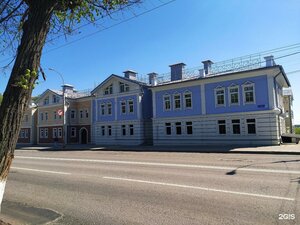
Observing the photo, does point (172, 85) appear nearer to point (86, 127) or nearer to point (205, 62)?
point (205, 62)

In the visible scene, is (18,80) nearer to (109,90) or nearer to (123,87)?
(123,87)

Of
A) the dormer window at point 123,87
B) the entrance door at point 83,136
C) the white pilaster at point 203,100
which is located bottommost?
the entrance door at point 83,136

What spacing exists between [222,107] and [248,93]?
9.12 ft

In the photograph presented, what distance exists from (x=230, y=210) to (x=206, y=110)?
22621 mm

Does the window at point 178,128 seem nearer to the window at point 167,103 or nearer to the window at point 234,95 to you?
the window at point 167,103

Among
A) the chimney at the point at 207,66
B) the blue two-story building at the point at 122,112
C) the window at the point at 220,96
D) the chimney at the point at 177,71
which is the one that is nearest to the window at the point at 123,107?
the blue two-story building at the point at 122,112

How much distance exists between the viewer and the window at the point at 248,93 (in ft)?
82.4

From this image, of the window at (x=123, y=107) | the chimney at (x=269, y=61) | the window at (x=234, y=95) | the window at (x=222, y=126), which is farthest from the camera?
the window at (x=123, y=107)

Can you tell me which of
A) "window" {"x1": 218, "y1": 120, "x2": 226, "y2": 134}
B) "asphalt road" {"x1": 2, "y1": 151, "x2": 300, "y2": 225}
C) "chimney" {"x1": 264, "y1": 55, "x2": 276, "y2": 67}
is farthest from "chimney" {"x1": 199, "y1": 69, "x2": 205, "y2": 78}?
"asphalt road" {"x1": 2, "y1": 151, "x2": 300, "y2": 225}

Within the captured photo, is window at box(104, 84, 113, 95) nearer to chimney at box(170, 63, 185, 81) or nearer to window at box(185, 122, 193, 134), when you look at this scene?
chimney at box(170, 63, 185, 81)

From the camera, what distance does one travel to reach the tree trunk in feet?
12.2

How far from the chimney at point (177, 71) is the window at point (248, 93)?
895 cm

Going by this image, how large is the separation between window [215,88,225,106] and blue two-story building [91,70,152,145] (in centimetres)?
1004

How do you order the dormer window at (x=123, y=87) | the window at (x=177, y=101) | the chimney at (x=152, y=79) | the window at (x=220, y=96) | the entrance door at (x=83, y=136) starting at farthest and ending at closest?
1. the entrance door at (x=83, y=136)
2. the dormer window at (x=123, y=87)
3. the chimney at (x=152, y=79)
4. the window at (x=177, y=101)
5. the window at (x=220, y=96)
